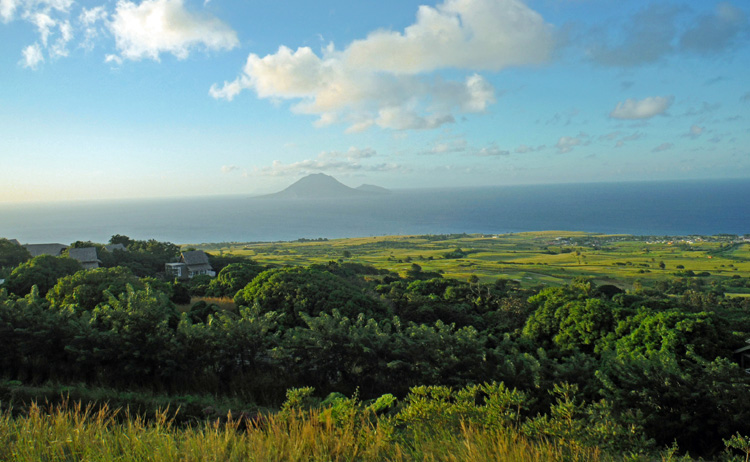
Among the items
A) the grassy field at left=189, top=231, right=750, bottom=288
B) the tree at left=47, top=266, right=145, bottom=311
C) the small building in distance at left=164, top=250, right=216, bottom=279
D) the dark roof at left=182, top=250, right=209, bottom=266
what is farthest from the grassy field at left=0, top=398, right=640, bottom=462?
the grassy field at left=189, top=231, right=750, bottom=288

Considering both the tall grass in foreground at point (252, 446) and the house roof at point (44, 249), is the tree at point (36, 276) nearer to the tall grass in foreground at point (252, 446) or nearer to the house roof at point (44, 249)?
the house roof at point (44, 249)

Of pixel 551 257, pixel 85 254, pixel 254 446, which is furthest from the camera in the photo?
pixel 551 257

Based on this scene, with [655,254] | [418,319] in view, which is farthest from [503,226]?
[418,319]

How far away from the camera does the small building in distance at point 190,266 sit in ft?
104

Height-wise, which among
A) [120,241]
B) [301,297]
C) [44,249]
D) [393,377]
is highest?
[120,241]

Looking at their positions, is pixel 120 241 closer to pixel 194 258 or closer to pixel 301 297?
pixel 194 258

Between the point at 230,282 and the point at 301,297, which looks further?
the point at 230,282

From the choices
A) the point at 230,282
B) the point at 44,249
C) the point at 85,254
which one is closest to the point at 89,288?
the point at 230,282

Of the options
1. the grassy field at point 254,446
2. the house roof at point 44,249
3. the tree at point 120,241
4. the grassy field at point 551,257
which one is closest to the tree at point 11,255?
the house roof at point 44,249

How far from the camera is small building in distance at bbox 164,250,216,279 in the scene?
104ft

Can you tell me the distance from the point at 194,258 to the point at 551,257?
2023 inches

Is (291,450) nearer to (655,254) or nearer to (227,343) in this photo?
(227,343)

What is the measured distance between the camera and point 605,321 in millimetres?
12891

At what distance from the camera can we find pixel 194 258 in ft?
110
